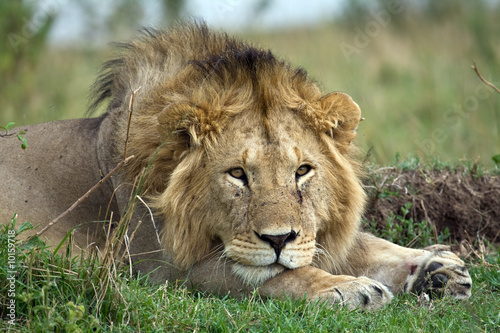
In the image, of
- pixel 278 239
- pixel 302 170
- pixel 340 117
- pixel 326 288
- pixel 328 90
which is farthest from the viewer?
pixel 328 90

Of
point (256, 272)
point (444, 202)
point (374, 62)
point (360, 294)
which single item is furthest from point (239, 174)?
point (374, 62)

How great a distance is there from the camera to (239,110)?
12.0 feet

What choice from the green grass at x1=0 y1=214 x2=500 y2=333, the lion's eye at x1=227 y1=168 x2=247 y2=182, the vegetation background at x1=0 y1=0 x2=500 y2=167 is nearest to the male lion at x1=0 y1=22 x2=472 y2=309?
the lion's eye at x1=227 y1=168 x2=247 y2=182

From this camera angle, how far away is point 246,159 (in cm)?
349

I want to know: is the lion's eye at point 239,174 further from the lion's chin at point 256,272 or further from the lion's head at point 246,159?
the lion's chin at point 256,272

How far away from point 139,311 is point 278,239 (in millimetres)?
757

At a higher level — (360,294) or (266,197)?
(266,197)

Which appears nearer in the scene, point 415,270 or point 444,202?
point 415,270

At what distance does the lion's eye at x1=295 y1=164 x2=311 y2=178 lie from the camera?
3.61 meters

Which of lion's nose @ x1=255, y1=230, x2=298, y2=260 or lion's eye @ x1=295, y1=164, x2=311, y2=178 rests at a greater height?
lion's eye @ x1=295, y1=164, x2=311, y2=178

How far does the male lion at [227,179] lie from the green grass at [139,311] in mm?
210

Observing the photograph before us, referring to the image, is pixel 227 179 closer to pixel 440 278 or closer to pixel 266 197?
pixel 266 197

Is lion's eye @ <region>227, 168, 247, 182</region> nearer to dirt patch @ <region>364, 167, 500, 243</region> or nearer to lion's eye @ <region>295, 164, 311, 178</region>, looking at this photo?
lion's eye @ <region>295, 164, 311, 178</region>

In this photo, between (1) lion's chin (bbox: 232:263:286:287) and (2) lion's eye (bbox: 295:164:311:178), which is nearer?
(1) lion's chin (bbox: 232:263:286:287)
